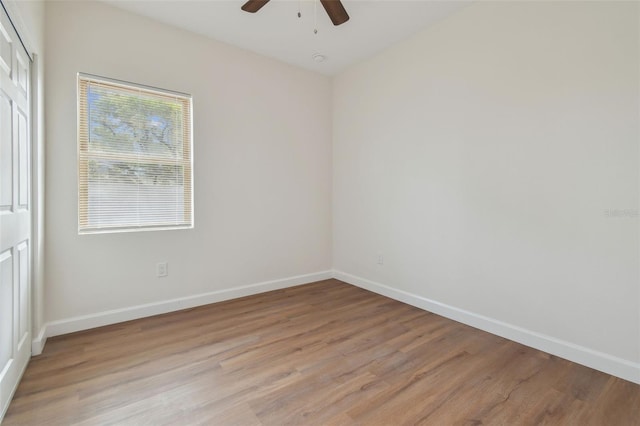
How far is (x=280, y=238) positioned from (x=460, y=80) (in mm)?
2500

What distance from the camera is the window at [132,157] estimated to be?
2412 millimetres

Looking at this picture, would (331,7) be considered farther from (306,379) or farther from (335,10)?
(306,379)

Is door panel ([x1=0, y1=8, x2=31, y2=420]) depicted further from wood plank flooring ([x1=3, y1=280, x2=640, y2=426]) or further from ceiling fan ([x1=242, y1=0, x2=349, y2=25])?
ceiling fan ([x1=242, y1=0, x2=349, y2=25])

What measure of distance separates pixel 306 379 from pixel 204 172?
2.17 m

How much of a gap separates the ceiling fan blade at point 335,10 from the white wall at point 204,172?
4.28ft

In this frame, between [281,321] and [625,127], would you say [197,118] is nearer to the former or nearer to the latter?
[281,321]

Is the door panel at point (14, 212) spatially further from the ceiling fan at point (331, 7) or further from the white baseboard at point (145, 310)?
the ceiling fan at point (331, 7)

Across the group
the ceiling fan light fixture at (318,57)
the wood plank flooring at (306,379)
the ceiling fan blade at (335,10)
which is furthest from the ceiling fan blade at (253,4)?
the wood plank flooring at (306,379)

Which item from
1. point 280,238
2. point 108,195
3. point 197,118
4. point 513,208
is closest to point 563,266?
point 513,208

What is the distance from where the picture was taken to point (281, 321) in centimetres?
261

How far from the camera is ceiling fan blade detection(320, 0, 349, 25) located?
209 centimetres

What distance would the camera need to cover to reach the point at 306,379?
1771mm

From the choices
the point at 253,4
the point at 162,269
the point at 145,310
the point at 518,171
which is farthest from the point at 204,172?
the point at 518,171

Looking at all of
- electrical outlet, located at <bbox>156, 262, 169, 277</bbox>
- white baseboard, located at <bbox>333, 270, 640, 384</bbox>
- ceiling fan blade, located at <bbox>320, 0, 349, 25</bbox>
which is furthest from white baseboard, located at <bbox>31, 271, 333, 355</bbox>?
ceiling fan blade, located at <bbox>320, 0, 349, 25</bbox>
